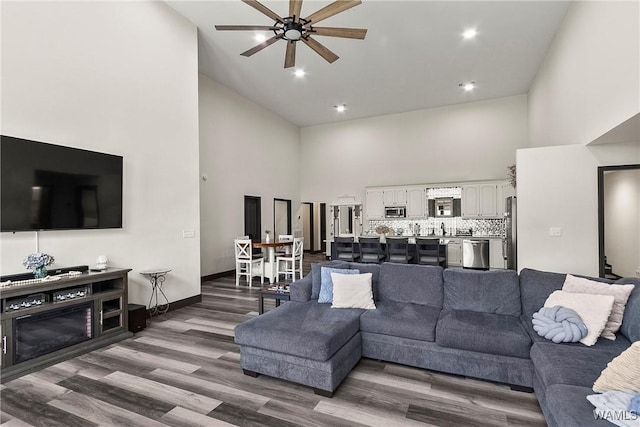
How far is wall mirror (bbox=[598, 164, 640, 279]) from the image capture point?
142 inches

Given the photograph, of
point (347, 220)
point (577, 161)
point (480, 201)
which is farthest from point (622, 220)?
point (347, 220)

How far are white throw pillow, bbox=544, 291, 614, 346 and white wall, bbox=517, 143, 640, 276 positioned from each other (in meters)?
1.91

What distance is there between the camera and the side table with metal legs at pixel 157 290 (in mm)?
4363

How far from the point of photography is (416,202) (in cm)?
938

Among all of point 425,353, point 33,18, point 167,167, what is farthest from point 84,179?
point 425,353

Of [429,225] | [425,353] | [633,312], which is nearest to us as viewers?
[633,312]

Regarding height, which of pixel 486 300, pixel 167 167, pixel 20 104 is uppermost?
pixel 20 104

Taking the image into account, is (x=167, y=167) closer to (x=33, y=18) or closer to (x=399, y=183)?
(x=33, y=18)

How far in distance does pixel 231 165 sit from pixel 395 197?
16.4 ft

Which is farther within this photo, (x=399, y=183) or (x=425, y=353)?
(x=399, y=183)

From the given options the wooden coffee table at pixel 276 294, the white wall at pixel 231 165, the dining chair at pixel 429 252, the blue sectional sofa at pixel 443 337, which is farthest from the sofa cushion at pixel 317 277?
the white wall at pixel 231 165

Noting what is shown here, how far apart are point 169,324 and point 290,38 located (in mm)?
4018

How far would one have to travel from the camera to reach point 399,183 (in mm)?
9906

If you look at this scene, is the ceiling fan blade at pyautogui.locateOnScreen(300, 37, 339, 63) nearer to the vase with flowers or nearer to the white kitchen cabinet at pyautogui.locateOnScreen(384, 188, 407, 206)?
the vase with flowers
